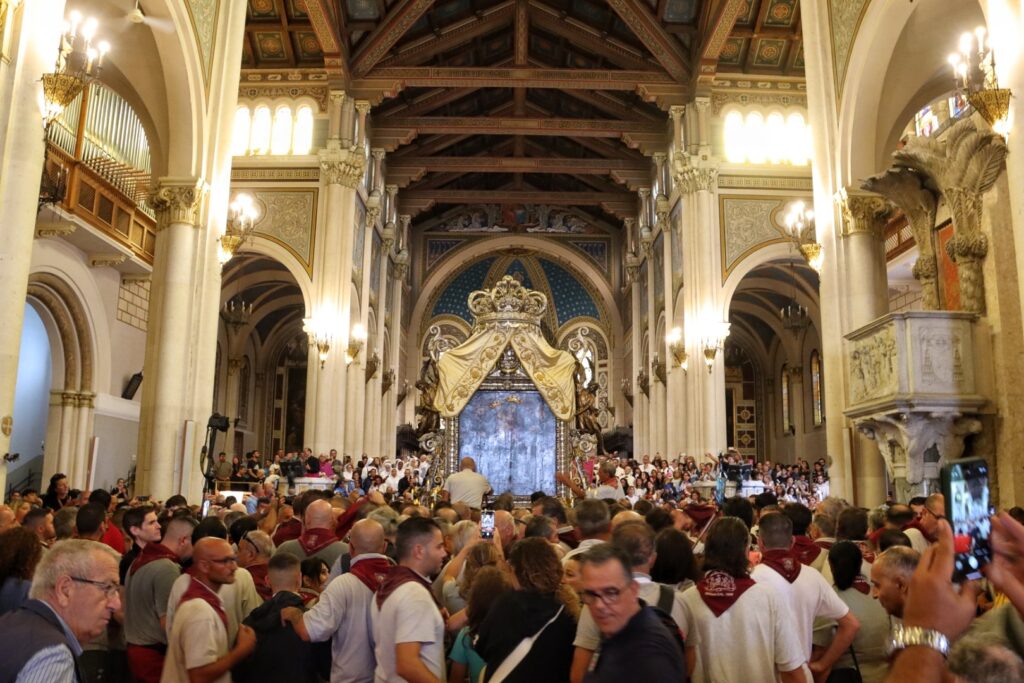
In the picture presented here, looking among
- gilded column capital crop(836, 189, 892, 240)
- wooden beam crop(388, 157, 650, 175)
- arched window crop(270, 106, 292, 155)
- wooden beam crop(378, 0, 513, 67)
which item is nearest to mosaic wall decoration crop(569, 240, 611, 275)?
wooden beam crop(388, 157, 650, 175)

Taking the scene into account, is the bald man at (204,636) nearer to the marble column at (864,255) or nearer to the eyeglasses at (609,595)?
the eyeglasses at (609,595)

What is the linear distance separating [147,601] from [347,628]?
44.9 inches

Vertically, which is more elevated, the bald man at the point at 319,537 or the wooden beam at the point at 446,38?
the wooden beam at the point at 446,38

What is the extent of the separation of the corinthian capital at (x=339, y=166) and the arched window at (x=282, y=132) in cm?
115

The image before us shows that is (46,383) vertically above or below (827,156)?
below

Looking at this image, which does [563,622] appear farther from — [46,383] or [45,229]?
[46,383]

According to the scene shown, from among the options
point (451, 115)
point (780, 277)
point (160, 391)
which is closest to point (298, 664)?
point (160, 391)

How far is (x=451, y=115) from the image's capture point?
28953 mm

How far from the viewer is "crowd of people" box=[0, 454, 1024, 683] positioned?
2.37m

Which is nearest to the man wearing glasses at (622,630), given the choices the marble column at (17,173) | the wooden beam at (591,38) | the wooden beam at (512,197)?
the marble column at (17,173)

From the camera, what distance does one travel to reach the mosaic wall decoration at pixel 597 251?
35875 millimetres

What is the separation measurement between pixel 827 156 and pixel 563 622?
40.1 ft

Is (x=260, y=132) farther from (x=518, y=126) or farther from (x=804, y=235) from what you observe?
(x=804, y=235)

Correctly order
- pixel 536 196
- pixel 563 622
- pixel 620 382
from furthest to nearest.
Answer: pixel 620 382 < pixel 536 196 < pixel 563 622
